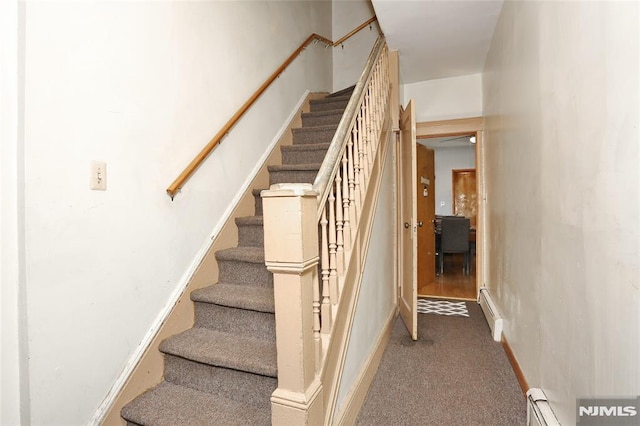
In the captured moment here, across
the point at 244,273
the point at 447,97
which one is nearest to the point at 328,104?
the point at 447,97

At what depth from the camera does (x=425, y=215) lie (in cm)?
454

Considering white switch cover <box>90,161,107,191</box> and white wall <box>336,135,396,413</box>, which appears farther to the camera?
white wall <box>336,135,396,413</box>

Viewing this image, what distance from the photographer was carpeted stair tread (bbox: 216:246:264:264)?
2.08 metres

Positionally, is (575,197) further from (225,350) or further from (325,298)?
(225,350)

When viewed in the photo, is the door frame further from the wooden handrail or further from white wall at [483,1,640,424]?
the wooden handrail

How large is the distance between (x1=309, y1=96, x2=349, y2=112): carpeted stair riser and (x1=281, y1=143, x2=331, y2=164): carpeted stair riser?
86cm

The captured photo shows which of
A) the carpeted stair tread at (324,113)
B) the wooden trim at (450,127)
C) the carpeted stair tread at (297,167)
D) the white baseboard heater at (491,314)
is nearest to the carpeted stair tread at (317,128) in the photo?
the carpeted stair tread at (324,113)

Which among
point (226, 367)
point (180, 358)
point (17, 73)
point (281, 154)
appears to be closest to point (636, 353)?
point (226, 367)

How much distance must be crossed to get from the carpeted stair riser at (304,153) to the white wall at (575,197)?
1.44m

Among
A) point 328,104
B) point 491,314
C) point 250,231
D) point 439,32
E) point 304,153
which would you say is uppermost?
point 439,32

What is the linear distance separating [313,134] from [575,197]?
2.33m

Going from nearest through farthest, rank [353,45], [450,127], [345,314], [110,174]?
[110,174]
[345,314]
[450,127]
[353,45]

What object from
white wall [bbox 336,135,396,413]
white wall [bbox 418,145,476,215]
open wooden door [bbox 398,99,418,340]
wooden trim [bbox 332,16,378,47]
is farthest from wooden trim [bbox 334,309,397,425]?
white wall [bbox 418,145,476,215]

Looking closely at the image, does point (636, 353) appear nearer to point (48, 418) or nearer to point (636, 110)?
point (636, 110)
